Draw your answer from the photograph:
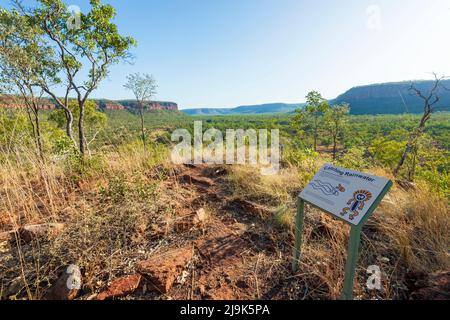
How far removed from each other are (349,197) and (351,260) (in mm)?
375

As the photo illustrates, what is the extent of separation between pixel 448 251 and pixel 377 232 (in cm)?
54

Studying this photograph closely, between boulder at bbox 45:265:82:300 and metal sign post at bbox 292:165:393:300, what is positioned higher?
metal sign post at bbox 292:165:393:300

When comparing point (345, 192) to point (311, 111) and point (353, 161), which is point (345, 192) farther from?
point (311, 111)

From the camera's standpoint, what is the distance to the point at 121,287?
5.09 ft

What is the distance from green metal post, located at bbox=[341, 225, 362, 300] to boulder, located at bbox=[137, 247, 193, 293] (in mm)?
1207

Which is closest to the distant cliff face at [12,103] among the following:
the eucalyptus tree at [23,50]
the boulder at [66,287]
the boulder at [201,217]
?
the eucalyptus tree at [23,50]

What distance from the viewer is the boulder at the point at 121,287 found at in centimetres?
150

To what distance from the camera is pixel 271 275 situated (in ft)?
5.88

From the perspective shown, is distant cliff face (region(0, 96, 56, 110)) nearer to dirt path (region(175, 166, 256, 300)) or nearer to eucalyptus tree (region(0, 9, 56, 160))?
eucalyptus tree (region(0, 9, 56, 160))

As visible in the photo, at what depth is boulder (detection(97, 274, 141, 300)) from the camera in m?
1.50

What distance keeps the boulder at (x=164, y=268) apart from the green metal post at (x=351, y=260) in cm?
121

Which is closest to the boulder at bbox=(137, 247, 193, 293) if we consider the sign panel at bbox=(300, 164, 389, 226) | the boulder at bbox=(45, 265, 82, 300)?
the boulder at bbox=(45, 265, 82, 300)

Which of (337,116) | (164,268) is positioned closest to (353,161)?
(164,268)

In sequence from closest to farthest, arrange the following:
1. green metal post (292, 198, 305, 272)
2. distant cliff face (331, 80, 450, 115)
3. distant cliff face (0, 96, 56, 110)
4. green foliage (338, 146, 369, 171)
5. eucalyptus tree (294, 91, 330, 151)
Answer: green metal post (292, 198, 305, 272)
distant cliff face (0, 96, 56, 110)
green foliage (338, 146, 369, 171)
eucalyptus tree (294, 91, 330, 151)
distant cliff face (331, 80, 450, 115)
